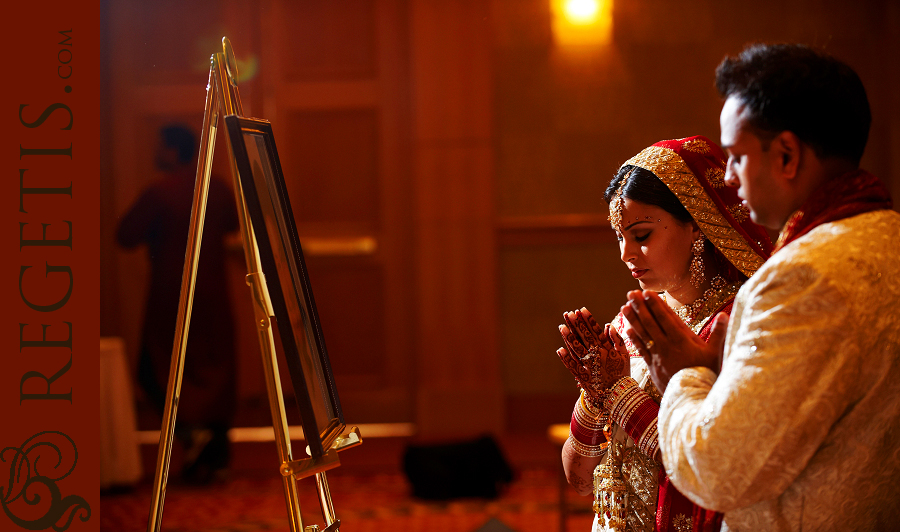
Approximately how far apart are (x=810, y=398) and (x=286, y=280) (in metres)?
0.86

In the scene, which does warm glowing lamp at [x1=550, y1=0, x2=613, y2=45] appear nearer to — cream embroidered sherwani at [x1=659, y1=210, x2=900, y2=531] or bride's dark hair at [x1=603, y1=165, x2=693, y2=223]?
bride's dark hair at [x1=603, y1=165, x2=693, y2=223]

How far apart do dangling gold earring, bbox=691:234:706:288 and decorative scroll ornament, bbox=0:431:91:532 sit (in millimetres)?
1130

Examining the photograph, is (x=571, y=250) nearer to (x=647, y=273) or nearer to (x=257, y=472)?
(x=257, y=472)

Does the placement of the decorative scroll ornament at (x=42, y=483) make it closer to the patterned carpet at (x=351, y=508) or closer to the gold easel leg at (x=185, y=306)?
the gold easel leg at (x=185, y=306)

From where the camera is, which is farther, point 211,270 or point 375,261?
point 375,261

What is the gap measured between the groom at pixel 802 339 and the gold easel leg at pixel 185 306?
888 mm

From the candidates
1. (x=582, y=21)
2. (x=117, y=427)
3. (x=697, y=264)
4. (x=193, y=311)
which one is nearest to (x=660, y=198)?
(x=697, y=264)

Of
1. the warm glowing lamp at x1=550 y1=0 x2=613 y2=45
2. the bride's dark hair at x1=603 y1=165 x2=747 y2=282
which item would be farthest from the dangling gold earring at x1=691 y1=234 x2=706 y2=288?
the warm glowing lamp at x1=550 y1=0 x2=613 y2=45

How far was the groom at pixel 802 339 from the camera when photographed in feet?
2.95

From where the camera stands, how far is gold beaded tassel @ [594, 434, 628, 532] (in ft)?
4.66

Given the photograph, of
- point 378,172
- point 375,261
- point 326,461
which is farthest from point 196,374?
point 326,461

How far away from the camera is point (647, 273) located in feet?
4.70

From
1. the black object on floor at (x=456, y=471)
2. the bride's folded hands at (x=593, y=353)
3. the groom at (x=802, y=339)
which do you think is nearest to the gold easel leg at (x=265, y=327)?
the bride's folded hands at (x=593, y=353)

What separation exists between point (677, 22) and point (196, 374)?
3.70 metres
